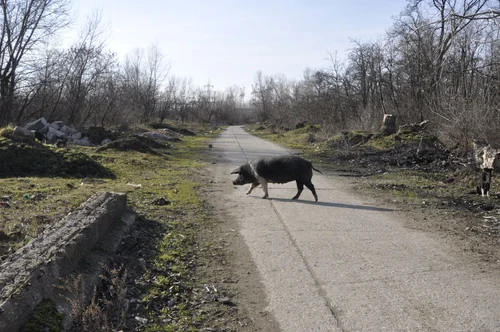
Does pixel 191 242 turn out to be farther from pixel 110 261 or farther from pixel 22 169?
pixel 22 169

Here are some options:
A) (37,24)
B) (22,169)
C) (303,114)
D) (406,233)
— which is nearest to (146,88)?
(303,114)

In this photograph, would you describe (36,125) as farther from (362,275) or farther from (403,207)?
(362,275)

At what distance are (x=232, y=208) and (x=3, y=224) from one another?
414 cm

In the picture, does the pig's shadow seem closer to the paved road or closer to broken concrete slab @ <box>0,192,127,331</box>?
the paved road

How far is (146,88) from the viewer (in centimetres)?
4819

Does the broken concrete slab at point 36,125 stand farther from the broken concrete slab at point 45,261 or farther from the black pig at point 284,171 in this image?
the broken concrete slab at point 45,261

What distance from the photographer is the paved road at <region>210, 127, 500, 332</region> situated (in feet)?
14.2

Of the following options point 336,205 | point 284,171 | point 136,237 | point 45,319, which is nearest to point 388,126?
point 284,171

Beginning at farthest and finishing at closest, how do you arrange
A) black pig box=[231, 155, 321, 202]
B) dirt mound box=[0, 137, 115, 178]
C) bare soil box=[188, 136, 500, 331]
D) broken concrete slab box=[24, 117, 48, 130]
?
1. broken concrete slab box=[24, 117, 48, 130]
2. dirt mound box=[0, 137, 115, 178]
3. black pig box=[231, 155, 321, 202]
4. bare soil box=[188, 136, 500, 331]

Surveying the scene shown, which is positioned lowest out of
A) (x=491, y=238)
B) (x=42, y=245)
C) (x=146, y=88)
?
(x=491, y=238)

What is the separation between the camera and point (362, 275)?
17.9 feet

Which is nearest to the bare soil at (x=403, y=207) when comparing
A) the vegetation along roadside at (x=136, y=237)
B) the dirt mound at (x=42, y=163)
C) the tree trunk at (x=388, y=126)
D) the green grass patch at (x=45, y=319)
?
the vegetation along roadside at (x=136, y=237)

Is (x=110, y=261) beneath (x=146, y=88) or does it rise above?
beneath


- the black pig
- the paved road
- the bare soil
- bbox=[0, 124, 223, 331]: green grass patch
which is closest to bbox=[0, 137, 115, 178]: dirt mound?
bbox=[0, 124, 223, 331]: green grass patch
